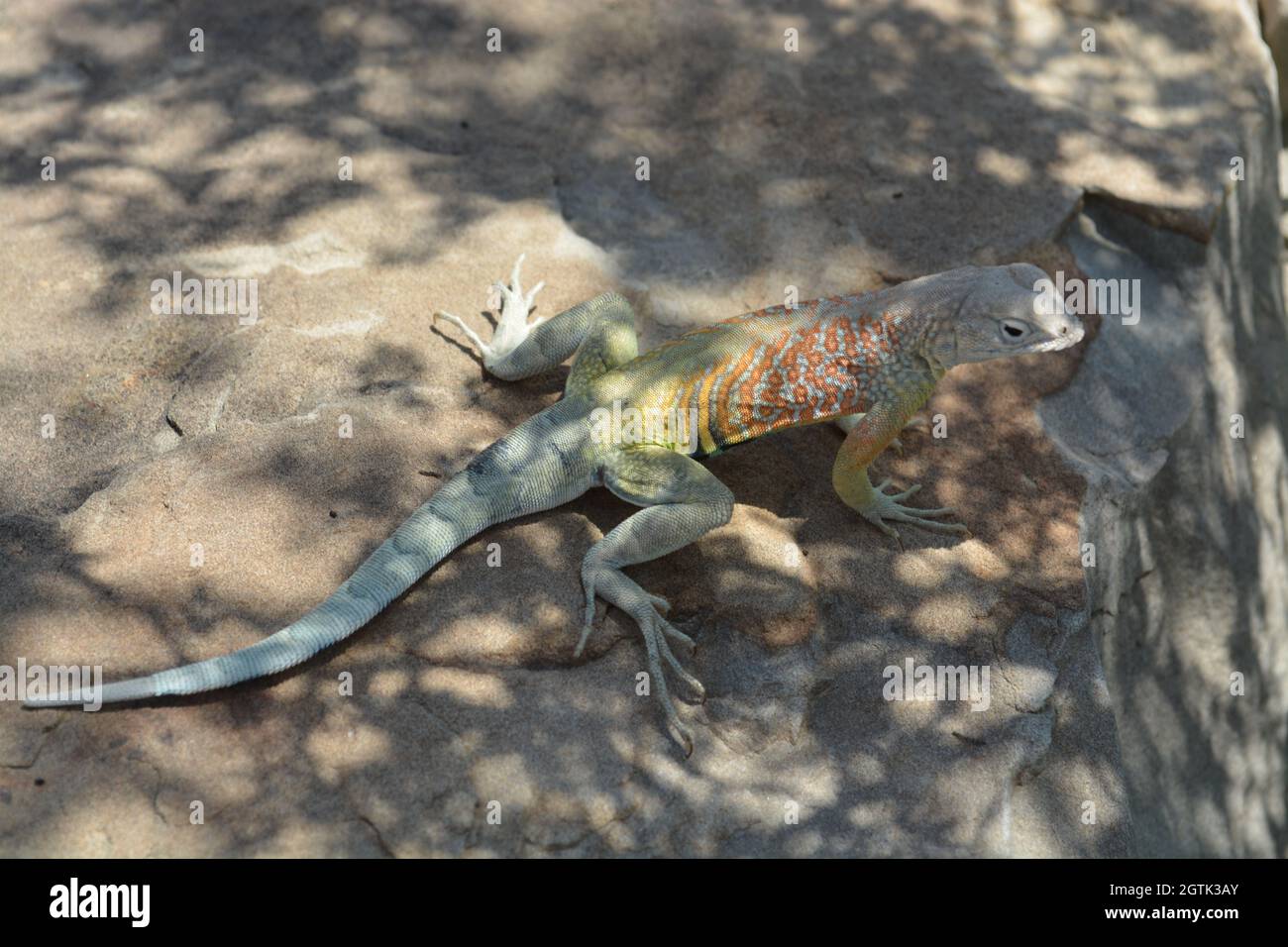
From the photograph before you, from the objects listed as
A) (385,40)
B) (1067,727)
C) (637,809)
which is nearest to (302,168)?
(385,40)

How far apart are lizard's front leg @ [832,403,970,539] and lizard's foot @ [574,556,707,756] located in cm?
114

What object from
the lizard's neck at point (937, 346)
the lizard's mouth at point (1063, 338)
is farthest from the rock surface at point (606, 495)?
the lizard's mouth at point (1063, 338)

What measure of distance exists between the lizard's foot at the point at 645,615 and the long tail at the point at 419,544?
0.49 metres

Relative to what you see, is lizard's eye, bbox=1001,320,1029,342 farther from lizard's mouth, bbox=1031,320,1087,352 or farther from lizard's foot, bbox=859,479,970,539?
lizard's foot, bbox=859,479,970,539

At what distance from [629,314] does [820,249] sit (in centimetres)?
164

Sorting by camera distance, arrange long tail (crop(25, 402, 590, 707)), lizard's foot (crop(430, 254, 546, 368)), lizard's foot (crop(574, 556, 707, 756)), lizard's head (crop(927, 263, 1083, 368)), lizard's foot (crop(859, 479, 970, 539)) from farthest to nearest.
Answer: lizard's foot (crop(430, 254, 546, 368))
lizard's foot (crop(859, 479, 970, 539))
lizard's head (crop(927, 263, 1083, 368))
lizard's foot (crop(574, 556, 707, 756))
long tail (crop(25, 402, 590, 707))

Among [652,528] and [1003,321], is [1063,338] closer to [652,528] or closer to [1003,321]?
[1003,321]

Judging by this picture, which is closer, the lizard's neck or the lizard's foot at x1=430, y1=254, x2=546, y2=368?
the lizard's neck

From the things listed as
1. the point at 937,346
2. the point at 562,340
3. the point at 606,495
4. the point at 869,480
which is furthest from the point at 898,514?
the point at 562,340

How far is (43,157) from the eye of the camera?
7.80m

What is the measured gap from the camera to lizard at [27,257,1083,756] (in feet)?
18.5

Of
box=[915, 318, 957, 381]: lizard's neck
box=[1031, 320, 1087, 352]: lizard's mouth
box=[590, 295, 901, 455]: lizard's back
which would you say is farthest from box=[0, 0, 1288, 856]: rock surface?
box=[1031, 320, 1087, 352]: lizard's mouth

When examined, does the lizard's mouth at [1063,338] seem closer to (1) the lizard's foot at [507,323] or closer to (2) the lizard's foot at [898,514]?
(2) the lizard's foot at [898,514]

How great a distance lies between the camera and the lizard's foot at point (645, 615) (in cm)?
549
